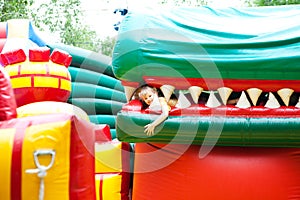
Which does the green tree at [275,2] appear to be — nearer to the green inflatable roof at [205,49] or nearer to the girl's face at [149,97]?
the green inflatable roof at [205,49]

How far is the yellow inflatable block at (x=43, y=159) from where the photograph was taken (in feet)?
4.04

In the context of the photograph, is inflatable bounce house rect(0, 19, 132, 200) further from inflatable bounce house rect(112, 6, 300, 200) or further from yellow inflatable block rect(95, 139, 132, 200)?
inflatable bounce house rect(112, 6, 300, 200)

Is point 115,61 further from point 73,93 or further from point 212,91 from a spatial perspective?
point 73,93

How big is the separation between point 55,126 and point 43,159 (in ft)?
0.31

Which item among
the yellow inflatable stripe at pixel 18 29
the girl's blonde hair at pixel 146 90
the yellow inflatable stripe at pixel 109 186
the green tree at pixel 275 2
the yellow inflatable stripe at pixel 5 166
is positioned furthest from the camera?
the green tree at pixel 275 2

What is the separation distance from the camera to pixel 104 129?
7.56ft

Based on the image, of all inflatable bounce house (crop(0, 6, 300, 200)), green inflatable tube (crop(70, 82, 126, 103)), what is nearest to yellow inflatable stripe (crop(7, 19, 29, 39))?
green inflatable tube (crop(70, 82, 126, 103))

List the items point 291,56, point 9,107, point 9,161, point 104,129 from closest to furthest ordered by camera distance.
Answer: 1. point 9,161
2. point 9,107
3. point 291,56
4. point 104,129

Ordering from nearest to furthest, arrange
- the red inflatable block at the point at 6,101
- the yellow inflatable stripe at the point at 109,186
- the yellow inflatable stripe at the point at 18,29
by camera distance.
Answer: the red inflatable block at the point at 6,101 < the yellow inflatable stripe at the point at 109,186 < the yellow inflatable stripe at the point at 18,29

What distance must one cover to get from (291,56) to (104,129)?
3.43 ft

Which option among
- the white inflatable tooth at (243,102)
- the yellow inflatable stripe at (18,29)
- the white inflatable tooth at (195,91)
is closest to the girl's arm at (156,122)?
the white inflatable tooth at (195,91)

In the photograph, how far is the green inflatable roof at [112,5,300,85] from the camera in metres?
1.62

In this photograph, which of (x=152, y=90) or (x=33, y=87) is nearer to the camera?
(x=152, y=90)

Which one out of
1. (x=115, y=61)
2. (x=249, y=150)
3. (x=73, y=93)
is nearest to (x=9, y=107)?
(x=115, y=61)
